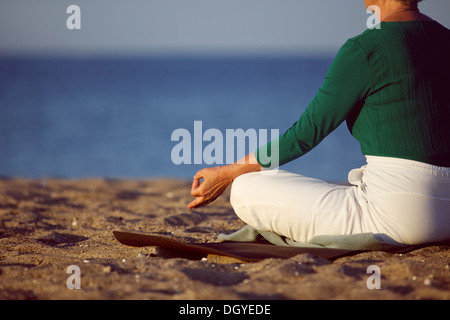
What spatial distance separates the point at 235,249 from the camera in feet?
10.3

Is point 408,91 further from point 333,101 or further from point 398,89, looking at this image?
point 333,101

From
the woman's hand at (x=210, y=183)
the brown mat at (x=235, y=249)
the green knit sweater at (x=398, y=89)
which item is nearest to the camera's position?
the green knit sweater at (x=398, y=89)

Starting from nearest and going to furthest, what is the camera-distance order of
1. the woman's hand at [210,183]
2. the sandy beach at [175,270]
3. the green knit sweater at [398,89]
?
the sandy beach at [175,270], the green knit sweater at [398,89], the woman's hand at [210,183]

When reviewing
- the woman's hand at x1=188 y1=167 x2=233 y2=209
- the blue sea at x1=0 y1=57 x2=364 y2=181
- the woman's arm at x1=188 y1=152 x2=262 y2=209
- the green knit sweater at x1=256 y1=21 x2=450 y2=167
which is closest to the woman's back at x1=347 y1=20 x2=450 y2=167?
the green knit sweater at x1=256 y1=21 x2=450 y2=167

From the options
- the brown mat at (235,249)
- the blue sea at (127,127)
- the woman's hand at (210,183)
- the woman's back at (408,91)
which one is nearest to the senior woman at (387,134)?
the woman's back at (408,91)

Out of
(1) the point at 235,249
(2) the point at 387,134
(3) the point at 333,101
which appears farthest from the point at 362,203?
(1) the point at 235,249

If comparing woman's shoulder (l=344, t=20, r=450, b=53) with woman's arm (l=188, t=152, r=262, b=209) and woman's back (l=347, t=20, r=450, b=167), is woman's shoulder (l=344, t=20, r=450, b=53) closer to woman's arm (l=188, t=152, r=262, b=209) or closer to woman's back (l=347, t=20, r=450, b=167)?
woman's back (l=347, t=20, r=450, b=167)

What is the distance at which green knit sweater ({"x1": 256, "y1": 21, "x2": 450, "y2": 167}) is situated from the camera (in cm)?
274

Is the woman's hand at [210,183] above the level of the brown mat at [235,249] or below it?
above

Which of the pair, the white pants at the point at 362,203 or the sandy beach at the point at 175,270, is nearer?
the sandy beach at the point at 175,270

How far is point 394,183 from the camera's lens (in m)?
2.80

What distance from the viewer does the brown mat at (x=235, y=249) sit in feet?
9.67

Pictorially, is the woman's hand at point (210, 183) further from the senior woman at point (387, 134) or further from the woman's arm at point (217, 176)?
the senior woman at point (387, 134)
